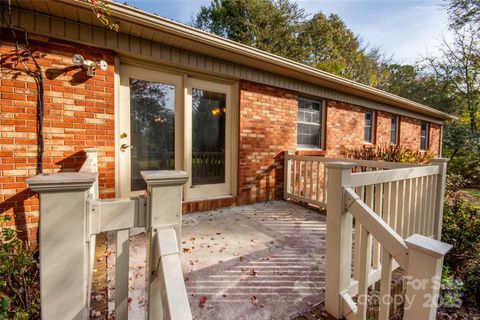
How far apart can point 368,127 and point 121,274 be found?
8.20 meters

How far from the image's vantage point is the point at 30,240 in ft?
9.07

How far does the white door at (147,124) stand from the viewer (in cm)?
345

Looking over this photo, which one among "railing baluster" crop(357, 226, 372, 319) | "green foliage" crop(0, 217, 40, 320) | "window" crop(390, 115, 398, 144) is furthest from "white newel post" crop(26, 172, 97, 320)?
"window" crop(390, 115, 398, 144)

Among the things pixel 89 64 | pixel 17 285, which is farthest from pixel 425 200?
pixel 89 64

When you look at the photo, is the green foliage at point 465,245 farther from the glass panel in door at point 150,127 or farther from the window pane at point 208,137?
the glass panel in door at point 150,127

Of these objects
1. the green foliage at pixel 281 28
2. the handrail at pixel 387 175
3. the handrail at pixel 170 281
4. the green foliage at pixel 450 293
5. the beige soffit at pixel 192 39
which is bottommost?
the green foliage at pixel 450 293

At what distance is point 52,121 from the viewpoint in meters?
2.86

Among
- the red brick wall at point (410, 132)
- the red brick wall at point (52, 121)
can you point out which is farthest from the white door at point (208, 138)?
the red brick wall at point (410, 132)

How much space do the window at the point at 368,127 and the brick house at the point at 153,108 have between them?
2068 millimetres

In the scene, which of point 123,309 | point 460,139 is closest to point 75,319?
point 123,309

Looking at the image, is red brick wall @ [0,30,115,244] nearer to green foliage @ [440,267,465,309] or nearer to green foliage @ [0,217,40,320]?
green foliage @ [0,217,40,320]

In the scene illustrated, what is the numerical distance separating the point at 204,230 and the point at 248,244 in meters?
0.72

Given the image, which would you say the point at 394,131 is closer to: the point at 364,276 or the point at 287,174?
the point at 287,174

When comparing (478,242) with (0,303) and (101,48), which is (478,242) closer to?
(0,303)
